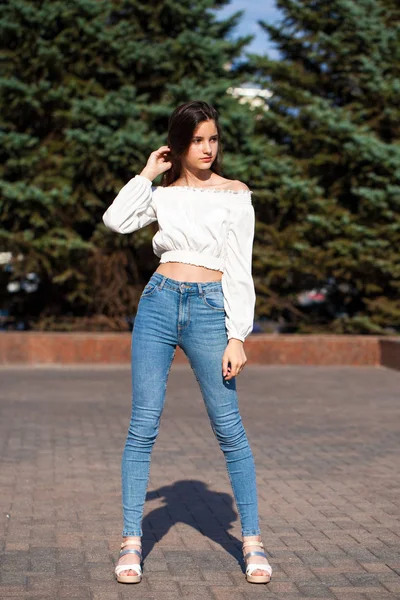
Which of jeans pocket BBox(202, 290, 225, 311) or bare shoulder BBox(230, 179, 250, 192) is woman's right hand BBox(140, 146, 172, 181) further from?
jeans pocket BBox(202, 290, 225, 311)

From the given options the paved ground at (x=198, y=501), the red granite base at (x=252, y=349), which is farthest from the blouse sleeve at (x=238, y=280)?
the red granite base at (x=252, y=349)

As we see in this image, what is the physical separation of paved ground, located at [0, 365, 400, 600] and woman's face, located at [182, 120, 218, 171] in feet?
5.51

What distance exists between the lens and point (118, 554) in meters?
4.73

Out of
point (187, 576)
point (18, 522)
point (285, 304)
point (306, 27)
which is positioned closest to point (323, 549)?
point (187, 576)

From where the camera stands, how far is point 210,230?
4250 mm

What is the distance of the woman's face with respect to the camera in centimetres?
432

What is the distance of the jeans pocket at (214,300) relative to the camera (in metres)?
4.24

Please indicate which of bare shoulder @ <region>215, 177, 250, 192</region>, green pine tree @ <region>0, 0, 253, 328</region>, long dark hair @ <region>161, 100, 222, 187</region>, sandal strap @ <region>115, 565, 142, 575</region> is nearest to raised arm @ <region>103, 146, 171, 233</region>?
long dark hair @ <region>161, 100, 222, 187</region>

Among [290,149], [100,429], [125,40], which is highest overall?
[125,40]

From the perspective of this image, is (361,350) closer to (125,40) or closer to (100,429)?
(125,40)

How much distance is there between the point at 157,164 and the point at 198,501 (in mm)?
2276

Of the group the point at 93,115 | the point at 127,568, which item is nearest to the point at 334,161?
the point at 93,115

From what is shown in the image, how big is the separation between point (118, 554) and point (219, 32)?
13.3 meters

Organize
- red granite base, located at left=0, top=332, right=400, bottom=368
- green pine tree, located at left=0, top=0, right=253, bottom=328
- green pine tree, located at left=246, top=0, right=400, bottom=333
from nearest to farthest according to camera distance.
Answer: red granite base, located at left=0, top=332, right=400, bottom=368, green pine tree, located at left=0, top=0, right=253, bottom=328, green pine tree, located at left=246, top=0, right=400, bottom=333
